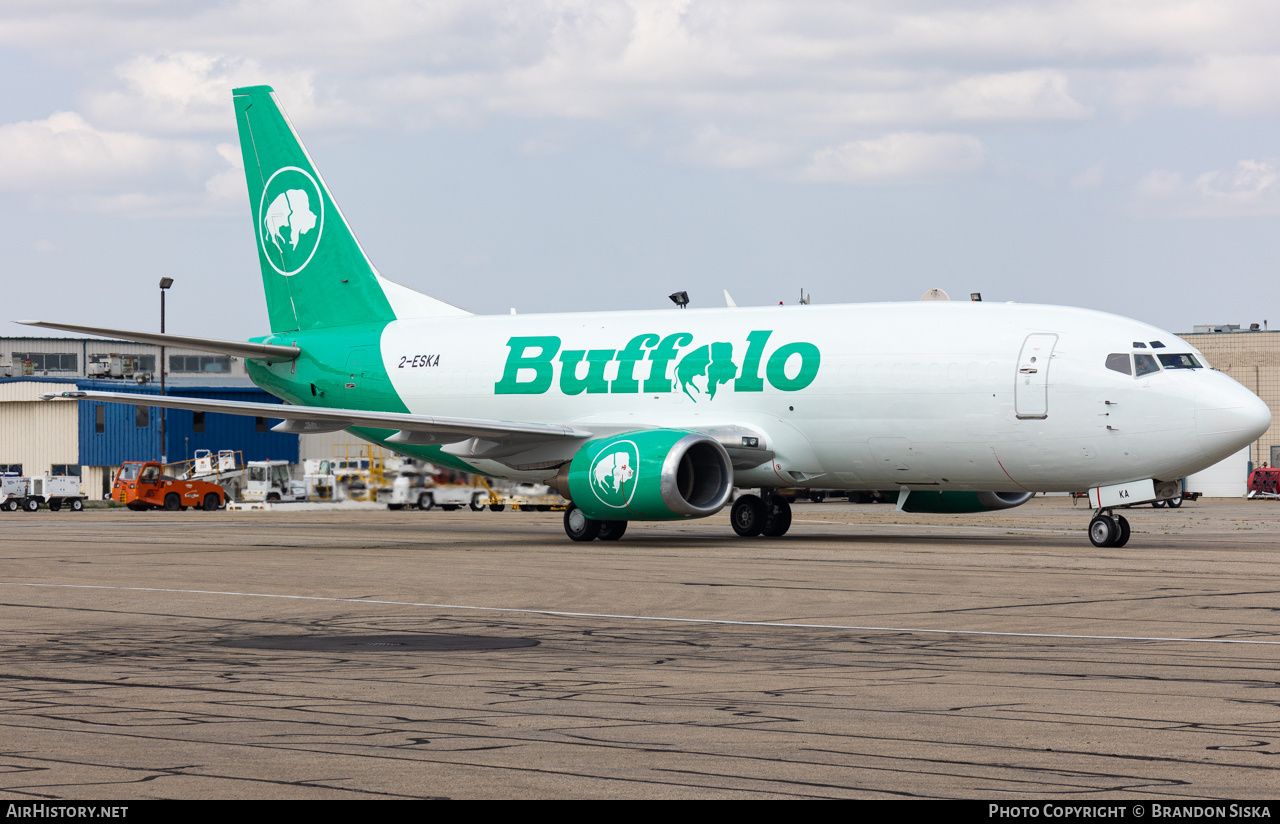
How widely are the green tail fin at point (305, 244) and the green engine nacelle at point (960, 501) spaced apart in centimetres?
1173

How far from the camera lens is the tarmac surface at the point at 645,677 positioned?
770 centimetres

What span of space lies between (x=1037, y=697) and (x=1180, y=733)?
58.0 inches

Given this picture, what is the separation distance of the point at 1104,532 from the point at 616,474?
854 cm

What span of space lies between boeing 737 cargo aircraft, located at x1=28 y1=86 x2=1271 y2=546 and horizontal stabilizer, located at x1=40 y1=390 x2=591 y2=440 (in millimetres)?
73

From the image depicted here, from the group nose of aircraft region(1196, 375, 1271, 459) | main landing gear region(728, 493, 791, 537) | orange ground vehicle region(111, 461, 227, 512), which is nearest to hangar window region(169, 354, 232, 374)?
orange ground vehicle region(111, 461, 227, 512)

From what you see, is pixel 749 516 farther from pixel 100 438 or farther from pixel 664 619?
pixel 100 438

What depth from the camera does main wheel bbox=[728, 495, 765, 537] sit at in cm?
3155

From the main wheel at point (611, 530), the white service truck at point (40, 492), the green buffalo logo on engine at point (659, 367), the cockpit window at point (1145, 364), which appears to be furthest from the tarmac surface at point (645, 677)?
the white service truck at point (40, 492)

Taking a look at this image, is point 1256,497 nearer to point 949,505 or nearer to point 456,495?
point 456,495

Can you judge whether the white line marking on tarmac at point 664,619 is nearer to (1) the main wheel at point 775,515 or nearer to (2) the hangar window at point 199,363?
(1) the main wheel at point 775,515

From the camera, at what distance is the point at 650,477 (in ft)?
88.0

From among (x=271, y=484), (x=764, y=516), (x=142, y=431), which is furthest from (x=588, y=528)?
(x=142, y=431)

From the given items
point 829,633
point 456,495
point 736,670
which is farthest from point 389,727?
point 456,495

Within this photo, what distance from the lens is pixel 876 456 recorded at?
90.0 feet
